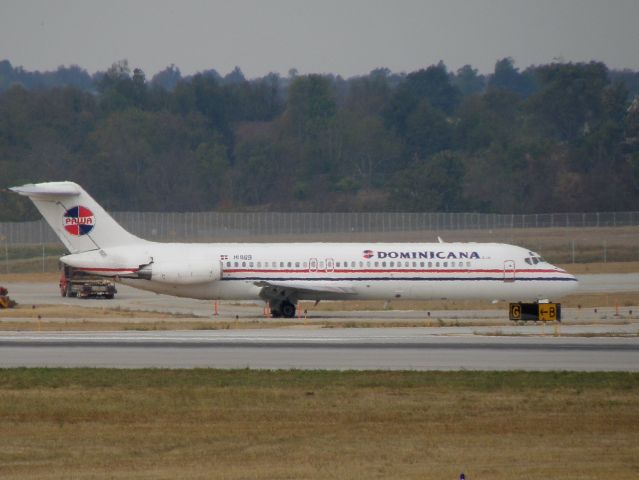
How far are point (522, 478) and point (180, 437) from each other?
5870 mm

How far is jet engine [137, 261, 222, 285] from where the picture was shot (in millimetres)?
45656

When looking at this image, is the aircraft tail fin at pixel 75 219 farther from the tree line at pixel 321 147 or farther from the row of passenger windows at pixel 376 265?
the tree line at pixel 321 147

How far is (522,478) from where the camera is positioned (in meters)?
16.9

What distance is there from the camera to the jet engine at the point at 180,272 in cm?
4566

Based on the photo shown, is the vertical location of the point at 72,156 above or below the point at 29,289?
above

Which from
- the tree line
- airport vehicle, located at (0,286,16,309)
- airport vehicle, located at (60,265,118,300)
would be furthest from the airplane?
the tree line

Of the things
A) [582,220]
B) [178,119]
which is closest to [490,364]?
[582,220]

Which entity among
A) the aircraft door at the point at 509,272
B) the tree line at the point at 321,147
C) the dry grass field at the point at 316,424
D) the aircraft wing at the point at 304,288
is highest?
the tree line at the point at 321,147

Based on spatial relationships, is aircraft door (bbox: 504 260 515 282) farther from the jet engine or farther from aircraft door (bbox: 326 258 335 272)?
the jet engine

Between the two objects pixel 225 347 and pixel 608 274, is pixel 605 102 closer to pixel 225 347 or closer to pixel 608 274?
pixel 608 274

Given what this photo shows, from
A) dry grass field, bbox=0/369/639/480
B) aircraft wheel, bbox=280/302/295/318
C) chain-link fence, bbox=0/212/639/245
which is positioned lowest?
aircraft wheel, bbox=280/302/295/318

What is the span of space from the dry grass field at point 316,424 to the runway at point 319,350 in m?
2.01

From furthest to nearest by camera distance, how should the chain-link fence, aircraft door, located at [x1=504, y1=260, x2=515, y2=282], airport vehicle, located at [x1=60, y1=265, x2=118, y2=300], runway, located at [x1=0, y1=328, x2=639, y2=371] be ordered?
the chain-link fence
airport vehicle, located at [x1=60, y1=265, x2=118, y2=300]
aircraft door, located at [x1=504, y1=260, x2=515, y2=282]
runway, located at [x1=0, y1=328, x2=639, y2=371]

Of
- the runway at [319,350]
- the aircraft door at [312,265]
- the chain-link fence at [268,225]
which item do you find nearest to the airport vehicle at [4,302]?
the runway at [319,350]
